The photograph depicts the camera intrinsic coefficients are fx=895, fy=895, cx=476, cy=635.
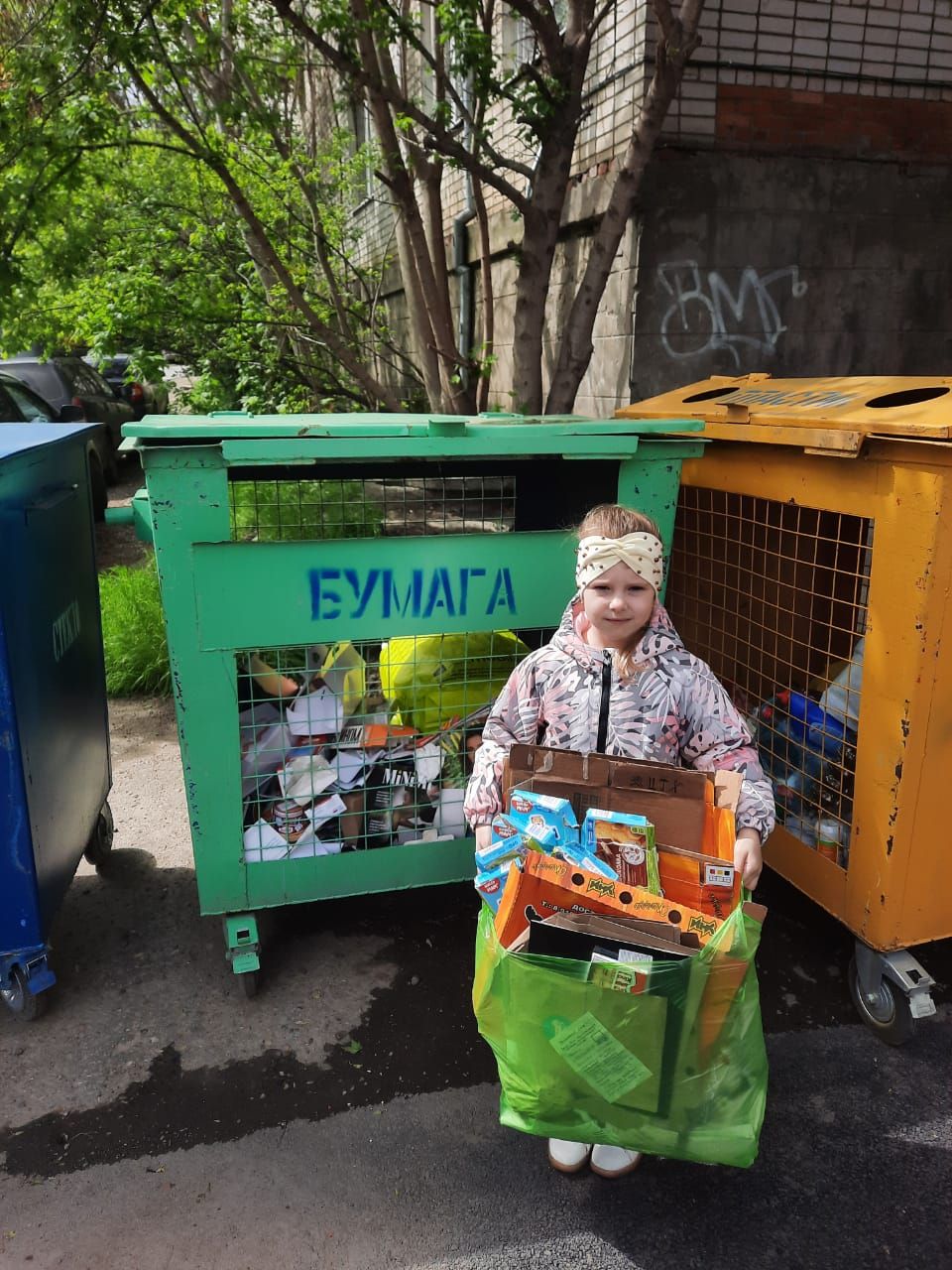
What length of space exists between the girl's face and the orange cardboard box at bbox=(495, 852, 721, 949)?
57 centimetres

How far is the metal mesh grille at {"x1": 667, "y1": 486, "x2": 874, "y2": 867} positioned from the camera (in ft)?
7.82

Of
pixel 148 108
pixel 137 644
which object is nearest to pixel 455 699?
pixel 137 644

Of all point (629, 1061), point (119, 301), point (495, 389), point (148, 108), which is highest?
point (148, 108)

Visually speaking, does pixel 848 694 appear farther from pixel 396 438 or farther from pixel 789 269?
pixel 789 269

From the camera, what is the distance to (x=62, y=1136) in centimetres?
204

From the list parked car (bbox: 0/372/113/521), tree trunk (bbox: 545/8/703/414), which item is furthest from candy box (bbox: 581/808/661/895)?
parked car (bbox: 0/372/113/521)

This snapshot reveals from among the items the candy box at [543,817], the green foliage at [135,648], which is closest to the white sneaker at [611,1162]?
the candy box at [543,817]

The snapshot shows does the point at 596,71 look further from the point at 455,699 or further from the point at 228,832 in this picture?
the point at 228,832

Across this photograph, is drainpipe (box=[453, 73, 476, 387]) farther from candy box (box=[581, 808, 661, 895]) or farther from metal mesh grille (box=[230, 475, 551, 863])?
candy box (box=[581, 808, 661, 895])

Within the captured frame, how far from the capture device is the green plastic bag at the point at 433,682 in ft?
8.48

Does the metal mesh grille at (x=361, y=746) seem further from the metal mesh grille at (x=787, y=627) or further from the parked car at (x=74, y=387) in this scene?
the parked car at (x=74, y=387)

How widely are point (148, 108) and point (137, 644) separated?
343 centimetres

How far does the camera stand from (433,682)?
260 cm

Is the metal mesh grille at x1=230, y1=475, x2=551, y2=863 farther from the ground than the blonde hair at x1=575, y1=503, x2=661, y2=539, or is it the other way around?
the blonde hair at x1=575, y1=503, x2=661, y2=539
